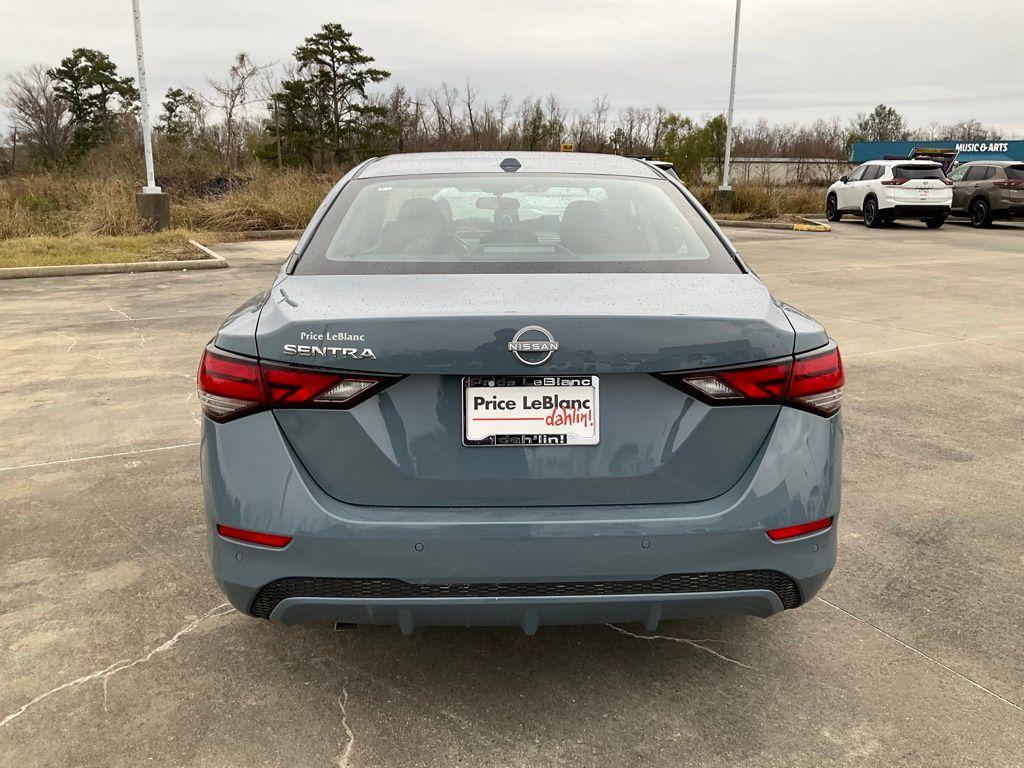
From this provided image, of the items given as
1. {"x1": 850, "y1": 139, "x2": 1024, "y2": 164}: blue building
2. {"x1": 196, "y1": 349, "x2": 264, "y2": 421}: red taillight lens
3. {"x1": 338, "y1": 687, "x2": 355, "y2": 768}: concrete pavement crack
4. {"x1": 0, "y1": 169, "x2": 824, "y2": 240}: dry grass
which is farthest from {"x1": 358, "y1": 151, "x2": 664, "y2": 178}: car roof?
{"x1": 850, "y1": 139, "x2": 1024, "y2": 164}: blue building

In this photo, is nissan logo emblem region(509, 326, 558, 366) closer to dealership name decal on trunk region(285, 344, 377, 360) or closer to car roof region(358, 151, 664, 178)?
dealership name decal on trunk region(285, 344, 377, 360)

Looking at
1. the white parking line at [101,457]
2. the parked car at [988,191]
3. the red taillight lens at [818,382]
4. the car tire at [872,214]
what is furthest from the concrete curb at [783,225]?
the red taillight lens at [818,382]

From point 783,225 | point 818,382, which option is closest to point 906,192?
point 783,225

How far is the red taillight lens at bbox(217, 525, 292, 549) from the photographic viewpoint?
2266 millimetres

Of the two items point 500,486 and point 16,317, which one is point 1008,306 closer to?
point 500,486

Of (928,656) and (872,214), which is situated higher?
(872,214)

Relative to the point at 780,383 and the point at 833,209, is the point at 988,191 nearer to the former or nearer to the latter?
the point at 833,209

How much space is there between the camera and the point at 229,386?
2.29 m

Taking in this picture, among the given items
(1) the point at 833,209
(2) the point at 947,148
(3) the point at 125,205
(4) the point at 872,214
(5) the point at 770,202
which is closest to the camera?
(3) the point at 125,205

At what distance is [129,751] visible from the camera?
2420 mm

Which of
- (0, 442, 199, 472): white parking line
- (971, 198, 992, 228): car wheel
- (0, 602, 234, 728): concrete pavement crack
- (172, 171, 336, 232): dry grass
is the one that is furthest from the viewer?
(971, 198, 992, 228): car wheel

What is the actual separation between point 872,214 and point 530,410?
25436mm

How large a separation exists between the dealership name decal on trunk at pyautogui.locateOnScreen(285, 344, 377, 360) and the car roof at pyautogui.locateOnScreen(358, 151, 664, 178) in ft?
4.52

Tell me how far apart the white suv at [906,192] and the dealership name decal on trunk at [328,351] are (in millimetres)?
24715
